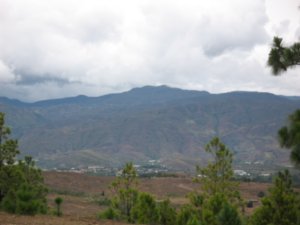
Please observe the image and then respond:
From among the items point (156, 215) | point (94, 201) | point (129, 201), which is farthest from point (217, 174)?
point (94, 201)

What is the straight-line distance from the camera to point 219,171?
31500mm

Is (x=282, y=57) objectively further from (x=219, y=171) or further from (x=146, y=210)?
(x=219, y=171)

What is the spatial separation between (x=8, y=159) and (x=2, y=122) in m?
2.37

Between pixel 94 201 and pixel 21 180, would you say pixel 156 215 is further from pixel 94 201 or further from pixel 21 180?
pixel 94 201

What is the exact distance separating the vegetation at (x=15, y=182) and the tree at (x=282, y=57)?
40.5 feet

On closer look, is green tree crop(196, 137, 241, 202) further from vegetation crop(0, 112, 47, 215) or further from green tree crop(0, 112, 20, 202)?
green tree crop(0, 112, 20, 202)

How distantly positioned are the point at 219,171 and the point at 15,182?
14.0m

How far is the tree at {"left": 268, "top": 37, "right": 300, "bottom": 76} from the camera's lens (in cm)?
1311

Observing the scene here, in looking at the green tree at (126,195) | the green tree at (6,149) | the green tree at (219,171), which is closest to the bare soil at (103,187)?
the green tree at (126,195)

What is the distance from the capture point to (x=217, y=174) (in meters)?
31.6

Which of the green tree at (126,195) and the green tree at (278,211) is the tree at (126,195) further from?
the green tree at (278,211)

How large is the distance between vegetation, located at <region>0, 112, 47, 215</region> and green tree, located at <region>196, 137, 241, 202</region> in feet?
37.1

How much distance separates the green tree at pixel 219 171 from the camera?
30.9 meters

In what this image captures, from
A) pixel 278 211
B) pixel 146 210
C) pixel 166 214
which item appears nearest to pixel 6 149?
pixel 146 210
